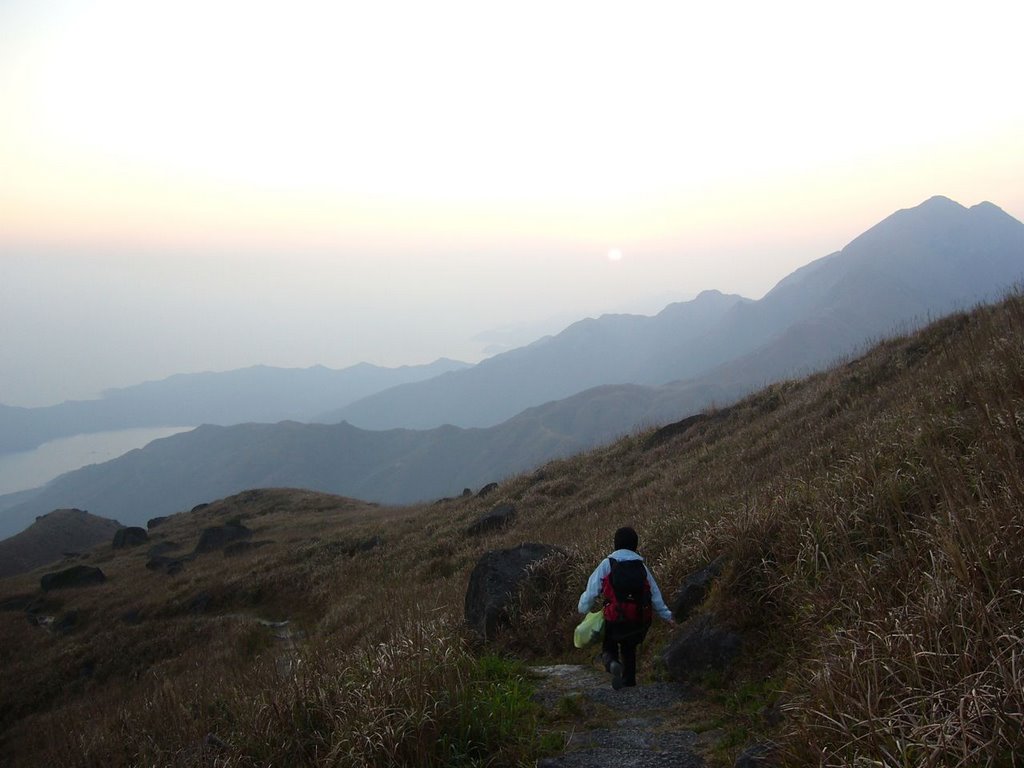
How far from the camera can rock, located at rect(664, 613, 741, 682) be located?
575 cm

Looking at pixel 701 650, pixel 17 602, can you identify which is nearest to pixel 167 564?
pixel 17 602

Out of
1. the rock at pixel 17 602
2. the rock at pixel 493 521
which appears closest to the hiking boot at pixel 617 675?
the rock at pixel 493 521

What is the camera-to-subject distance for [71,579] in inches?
1278

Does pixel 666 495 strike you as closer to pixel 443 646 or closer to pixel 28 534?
pixel 443 646

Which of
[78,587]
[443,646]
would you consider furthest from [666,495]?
[78,587]

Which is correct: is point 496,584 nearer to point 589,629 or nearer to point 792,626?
point 589,629

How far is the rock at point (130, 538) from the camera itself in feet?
149

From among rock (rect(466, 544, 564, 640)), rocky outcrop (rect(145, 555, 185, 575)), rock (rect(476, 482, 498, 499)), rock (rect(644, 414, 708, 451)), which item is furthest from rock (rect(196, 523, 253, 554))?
rock (rect(466, 544, 564, 640))

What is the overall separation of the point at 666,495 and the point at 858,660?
1088 centimetres

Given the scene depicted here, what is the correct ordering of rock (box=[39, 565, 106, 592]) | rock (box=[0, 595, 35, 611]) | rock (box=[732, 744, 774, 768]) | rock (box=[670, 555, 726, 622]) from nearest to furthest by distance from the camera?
rock (box=[732, 744, 774, 768])
rock (box=[670, 555, 726, 622])
rock (box=[0, 595, 35, 611])
rock (box=[39, 565, 106, 592])

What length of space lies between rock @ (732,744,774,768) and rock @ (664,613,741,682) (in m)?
1.70

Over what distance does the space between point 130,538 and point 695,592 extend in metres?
50.3

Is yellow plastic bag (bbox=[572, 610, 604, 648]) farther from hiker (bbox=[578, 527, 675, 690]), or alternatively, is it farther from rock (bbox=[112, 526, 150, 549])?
rock (bbox=[112, 526, 150, 549])

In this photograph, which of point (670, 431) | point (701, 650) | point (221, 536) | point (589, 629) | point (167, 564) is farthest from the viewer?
point (221, 536)
